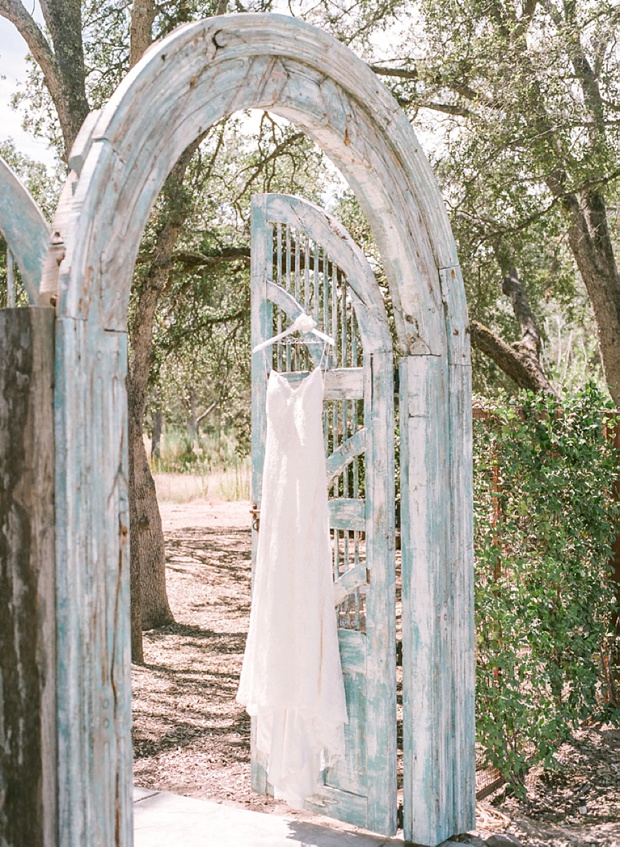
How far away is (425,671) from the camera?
3447mm

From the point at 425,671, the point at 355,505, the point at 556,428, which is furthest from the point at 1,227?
the point at 556,428

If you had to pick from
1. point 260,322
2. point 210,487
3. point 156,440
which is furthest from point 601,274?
point 156,440

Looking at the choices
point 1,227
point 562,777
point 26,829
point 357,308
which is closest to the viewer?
point 26,829

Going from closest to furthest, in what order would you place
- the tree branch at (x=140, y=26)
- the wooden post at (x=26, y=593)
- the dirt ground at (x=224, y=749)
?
the wooden post at (x=26, y=593)
the dirt ground at (x=224, y=749)
the tree branch at (x=140, y=26)

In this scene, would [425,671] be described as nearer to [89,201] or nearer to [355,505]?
[355,505]

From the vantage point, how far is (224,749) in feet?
17.2

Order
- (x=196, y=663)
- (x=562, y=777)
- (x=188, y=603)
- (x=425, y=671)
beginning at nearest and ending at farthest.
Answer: (x=425, y=671)
(x=562, y=777)
(x=196, y=663)
(x=188, y=603)

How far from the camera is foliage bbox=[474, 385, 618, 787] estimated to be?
4.48 m

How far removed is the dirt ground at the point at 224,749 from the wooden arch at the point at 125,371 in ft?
2.62

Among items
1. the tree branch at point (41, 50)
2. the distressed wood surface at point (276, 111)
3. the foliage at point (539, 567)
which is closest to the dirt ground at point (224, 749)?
the foliage at point (539, 567)

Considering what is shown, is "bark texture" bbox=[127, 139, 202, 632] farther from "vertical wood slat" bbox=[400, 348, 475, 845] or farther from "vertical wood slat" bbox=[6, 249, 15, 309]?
"vertical wood slat" bbox=[6, 249, 15, 309]

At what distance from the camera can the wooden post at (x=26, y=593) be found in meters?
2.01

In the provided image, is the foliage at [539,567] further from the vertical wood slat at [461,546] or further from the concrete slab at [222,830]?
the concrete slab at [222,830]

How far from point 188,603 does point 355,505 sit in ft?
20.3
